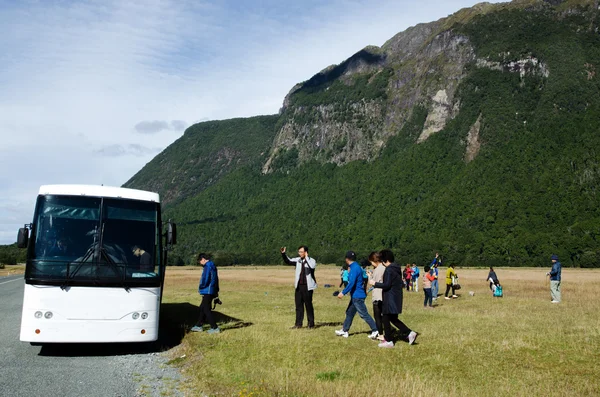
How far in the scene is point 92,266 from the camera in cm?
1139

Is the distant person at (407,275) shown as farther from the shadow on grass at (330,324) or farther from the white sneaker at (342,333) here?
the white sneaker at (342,333)

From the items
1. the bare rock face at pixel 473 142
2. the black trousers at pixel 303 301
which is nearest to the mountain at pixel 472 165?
the bare rock face at pixel 473 142

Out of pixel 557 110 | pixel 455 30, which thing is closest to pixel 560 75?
pixel 557 110

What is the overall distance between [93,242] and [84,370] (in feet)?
9.26

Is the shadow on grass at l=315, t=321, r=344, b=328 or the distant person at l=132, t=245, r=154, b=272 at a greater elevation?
the distant person at l=132, t=245, r=154, b=272

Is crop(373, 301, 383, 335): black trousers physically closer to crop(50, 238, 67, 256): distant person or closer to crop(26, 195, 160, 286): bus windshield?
crop(26, 195, 160, 286): bus windshield

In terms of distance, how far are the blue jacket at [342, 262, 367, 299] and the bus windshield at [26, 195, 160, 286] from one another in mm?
4624

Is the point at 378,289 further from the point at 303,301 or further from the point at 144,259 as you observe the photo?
the point at 144,259

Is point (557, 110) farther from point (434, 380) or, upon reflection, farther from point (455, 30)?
point (434, 380)

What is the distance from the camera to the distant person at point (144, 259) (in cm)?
1192

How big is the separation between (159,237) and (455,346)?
701 cm

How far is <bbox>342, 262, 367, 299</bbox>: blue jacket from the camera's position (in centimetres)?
1353

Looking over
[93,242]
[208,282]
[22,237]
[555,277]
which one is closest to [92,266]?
[93,242]

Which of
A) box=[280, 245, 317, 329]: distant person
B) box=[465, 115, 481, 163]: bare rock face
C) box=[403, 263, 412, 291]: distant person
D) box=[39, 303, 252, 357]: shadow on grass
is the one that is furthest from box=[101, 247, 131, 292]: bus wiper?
box=[465, 115, 481, 163]: bare rock face
